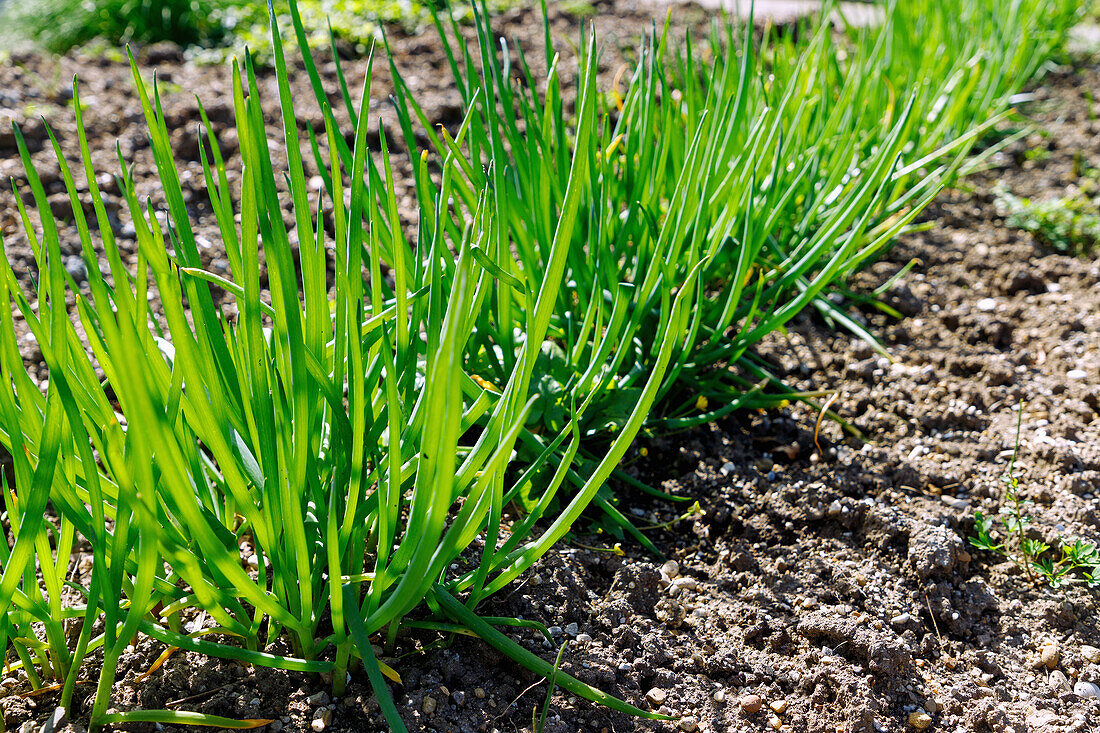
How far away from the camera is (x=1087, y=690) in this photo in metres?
1.30

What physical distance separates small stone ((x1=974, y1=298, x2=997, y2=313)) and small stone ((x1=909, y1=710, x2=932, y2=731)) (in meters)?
1.34

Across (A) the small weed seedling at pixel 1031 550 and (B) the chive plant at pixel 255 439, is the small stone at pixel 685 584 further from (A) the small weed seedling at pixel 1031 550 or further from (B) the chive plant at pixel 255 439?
(A) the small weed seedling at pixel 1031 550

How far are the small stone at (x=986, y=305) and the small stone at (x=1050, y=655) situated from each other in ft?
3.67

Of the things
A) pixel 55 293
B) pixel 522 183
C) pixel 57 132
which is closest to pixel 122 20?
pixel 57 132

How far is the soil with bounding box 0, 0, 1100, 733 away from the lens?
1.18 meters

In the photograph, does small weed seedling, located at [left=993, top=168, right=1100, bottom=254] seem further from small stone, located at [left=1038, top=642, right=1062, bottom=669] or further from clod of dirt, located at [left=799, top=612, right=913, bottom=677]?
clod of dirt, located at [left=799, top=612, right=913, bottom=677]

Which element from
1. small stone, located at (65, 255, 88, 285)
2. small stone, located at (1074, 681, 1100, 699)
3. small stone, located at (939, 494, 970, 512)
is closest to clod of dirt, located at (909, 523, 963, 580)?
small stone, located at (939, 494, 970, 512)

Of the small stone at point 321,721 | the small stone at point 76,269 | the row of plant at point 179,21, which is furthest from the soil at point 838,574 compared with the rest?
the row of plant at point 179,21

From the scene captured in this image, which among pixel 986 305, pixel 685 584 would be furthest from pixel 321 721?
pixel 986 305

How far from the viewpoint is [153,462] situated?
0.99m

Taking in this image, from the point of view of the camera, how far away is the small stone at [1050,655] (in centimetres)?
134

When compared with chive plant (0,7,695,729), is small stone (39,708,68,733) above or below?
below

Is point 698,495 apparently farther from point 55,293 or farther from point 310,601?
point 55,293

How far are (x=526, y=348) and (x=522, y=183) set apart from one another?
660mm
